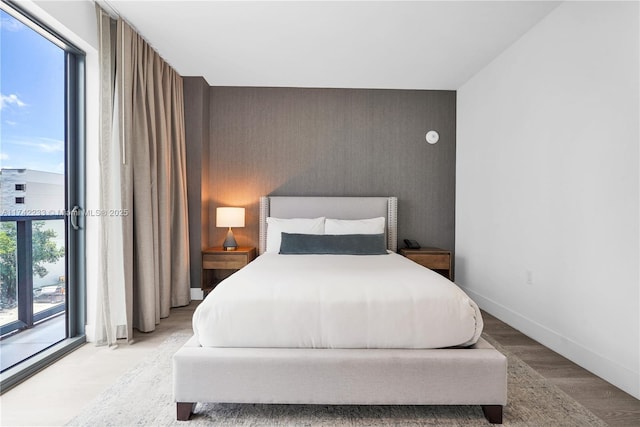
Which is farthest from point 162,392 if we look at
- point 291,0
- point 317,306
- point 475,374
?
point 291,0

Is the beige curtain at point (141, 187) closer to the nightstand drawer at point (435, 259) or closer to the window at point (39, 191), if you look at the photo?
the window at point (39, 191)

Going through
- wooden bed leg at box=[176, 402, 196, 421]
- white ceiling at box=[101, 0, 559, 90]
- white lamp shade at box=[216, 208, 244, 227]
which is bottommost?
wooden bed leg at box=[176, 402, 196, 421]

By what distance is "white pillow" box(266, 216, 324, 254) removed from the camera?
161 inches

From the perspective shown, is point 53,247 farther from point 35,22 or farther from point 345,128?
point 345,128

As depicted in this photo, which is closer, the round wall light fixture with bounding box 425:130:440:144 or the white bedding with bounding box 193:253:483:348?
the white bedding with bounding box 193:253:483:348

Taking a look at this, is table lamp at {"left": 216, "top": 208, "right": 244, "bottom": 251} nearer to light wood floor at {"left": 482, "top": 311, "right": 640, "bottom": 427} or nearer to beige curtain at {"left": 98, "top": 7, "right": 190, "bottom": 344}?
beige curtain at {"left": 98, "top": 7, "right": 190, "bottom": 344}

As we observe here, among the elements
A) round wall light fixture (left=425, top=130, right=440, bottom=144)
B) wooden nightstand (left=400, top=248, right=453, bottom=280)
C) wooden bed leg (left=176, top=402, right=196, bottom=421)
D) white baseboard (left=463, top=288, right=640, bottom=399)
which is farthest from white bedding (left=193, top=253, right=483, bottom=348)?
round wall light fixture (left=425, top=130, right=440, bottom=144)

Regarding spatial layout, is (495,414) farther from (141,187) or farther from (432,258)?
(141,187)

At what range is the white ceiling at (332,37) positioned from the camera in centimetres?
280

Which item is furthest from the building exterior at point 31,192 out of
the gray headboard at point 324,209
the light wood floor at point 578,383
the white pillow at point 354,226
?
the light wood floor at point 578,383

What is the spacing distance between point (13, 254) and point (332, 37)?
286 centimetres

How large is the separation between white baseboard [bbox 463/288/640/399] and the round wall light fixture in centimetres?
198

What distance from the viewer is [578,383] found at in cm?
229

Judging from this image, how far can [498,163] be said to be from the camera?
3656mm
